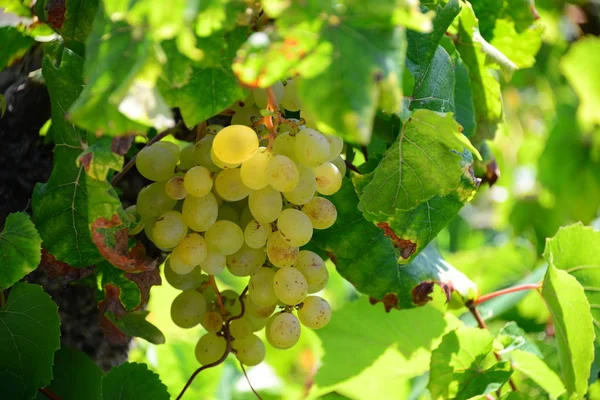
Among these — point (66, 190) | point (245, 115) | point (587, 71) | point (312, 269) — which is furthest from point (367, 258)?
point (587, 71)

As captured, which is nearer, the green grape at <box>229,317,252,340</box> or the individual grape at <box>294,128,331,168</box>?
→ the individual grape at <box>294,128,331,168</box>

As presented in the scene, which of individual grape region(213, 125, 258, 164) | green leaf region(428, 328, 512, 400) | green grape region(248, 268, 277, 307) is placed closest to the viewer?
individual grape region(213, 125, 258, 164)

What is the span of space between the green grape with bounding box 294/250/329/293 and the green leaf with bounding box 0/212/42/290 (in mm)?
235

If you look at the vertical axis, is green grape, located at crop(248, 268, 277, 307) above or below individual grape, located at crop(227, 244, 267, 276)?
below

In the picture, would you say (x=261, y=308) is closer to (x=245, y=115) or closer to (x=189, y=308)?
(x=189, y=308)

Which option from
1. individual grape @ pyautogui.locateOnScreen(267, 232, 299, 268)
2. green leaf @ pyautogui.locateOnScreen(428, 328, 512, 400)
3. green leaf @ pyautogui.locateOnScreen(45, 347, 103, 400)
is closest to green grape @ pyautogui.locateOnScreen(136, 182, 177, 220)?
individual grape @ pyautogui.locateOnScreen(267, 232, 299, 268)

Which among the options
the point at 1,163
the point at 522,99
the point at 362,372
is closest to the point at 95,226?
the point at 1,163

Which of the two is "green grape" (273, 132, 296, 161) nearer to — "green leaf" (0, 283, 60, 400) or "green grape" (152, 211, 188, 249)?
"green grape" (152, 211, 188, 249)

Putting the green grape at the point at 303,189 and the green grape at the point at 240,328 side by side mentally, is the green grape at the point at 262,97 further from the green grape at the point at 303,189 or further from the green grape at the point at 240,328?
the green grape at the point at 240,328

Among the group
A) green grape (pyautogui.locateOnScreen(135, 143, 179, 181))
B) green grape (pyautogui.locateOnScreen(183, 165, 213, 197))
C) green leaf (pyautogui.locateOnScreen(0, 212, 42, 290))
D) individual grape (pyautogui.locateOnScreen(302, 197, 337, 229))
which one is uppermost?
green grape (pyautogui.locateOnScreen(183, 165, 213, 197))

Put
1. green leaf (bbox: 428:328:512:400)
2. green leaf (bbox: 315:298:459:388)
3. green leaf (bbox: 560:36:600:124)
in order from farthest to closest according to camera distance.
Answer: green leaf (bbox: 560:36:600:124) < green leaf (bbox: 315:298:459:388) < green leaf (bbox: 428:328:512:400)

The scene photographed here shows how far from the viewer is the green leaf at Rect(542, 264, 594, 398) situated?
0.72 metres

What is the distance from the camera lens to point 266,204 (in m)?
0.59

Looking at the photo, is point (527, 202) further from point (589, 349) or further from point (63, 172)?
point (63, 172)
